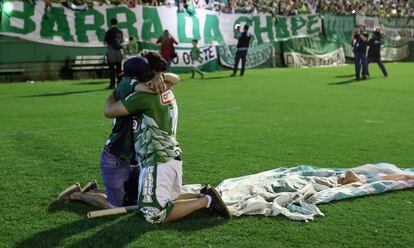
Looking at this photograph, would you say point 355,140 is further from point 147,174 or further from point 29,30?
point 29,30

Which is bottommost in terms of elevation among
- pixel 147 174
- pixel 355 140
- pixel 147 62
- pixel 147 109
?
pixel 355 140

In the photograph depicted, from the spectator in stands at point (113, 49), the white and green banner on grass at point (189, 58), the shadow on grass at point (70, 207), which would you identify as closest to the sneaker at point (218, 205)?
the shadow on grass at point (70, 207)

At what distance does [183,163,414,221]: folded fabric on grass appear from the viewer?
5.44 m

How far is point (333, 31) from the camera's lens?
3356 centimetres

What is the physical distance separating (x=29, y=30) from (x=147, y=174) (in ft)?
54.7

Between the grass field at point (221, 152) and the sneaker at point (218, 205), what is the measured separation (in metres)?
0.10

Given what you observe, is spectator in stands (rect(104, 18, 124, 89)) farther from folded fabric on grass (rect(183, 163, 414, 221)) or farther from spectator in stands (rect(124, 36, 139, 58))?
folded fabric on grass (rect(183, 163, 414, 221))

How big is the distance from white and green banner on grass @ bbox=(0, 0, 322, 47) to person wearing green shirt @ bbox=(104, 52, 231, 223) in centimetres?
1609

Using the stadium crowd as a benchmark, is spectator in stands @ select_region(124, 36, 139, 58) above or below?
below

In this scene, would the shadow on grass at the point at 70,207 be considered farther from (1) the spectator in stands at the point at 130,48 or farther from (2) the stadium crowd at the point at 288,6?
(1) the spectator in stands at the point at 130,48

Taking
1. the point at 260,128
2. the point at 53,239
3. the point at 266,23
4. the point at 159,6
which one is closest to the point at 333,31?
the point at 266,23

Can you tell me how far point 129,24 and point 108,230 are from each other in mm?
18925

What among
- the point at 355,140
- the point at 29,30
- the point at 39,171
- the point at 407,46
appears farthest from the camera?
the point at 407,46

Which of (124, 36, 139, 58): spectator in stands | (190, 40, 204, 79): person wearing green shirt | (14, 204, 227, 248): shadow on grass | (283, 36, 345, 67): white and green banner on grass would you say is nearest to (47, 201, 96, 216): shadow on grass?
Result: (14, 204, 227, 248): shadow on grass
